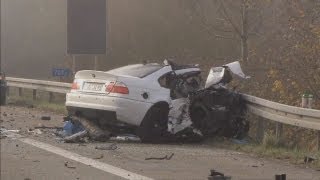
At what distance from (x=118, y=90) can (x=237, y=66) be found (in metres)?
2.54

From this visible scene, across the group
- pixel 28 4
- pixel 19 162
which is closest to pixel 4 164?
pixel 19 162

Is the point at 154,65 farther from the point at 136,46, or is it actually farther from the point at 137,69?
the point at 136,46

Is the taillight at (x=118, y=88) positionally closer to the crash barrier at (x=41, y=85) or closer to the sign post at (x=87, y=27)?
the crash barrier at (x=41, y=85)

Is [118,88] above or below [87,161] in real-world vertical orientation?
above

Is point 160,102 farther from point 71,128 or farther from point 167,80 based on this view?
point 71,128

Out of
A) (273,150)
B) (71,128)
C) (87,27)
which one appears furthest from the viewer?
Result: (87,27)

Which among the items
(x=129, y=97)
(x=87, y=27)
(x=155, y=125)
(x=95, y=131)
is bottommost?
(x=95, y=131)

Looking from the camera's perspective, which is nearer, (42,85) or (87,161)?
(87,161)

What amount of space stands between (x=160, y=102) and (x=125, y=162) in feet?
7.45

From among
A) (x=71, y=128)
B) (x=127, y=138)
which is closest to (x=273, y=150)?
(x=127, y=138)

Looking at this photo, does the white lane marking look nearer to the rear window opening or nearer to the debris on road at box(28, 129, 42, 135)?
the debris on road at box(28, 129, 42, 135)

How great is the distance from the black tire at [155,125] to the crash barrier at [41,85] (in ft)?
22.6

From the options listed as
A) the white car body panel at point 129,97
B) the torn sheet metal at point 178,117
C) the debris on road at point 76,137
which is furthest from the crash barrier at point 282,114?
the debris on road at point 76,137

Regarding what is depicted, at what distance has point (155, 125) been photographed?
412 inches
